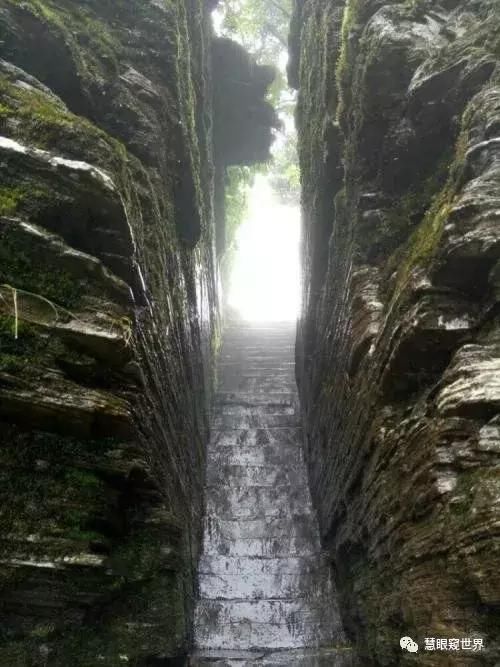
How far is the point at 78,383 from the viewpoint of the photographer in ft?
13.7

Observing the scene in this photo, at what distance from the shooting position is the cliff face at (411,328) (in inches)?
146

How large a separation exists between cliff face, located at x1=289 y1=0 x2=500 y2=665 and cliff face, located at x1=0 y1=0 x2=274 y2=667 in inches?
73.9

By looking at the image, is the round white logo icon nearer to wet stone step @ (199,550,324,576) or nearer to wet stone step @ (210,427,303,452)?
wet stone step @ (199,550,324,576)

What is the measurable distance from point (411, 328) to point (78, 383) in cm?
263

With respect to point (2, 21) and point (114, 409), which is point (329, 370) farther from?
point (2, 21)

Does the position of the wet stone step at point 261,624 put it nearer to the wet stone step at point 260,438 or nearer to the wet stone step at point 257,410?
the wet stone step at point 260,438

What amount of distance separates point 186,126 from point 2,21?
10.5 ft

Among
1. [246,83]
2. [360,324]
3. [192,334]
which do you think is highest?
[246,83]

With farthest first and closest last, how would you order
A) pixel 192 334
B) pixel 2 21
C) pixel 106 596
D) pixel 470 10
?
pixel 192 334 → pixel 470 10 → pixel 2 21 → pixel 106 596

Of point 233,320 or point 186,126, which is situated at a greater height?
point 233,320

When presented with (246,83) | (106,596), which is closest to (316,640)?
(106,596)

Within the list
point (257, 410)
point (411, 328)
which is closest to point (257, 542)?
point (257, 410)

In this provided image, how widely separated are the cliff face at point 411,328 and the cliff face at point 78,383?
73.9 inches

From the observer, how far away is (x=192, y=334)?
9148 millimetres
